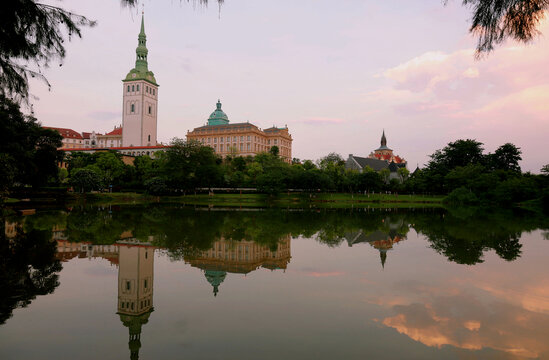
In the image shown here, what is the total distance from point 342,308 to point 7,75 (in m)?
7.01

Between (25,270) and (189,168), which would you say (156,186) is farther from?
(25,270)

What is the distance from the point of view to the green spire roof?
284 feet

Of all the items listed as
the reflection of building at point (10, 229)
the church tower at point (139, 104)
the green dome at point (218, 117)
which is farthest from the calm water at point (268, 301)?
the green dome at point (218, 117)

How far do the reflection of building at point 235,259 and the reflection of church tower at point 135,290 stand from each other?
51.8 inches

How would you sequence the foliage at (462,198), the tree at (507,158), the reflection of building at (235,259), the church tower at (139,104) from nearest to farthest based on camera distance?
the reflection of building at (235,259)
the foliage at (462,198)
the tree at (507,158)
the church tower at (139,104)

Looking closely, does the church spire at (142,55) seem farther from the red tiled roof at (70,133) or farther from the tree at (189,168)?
the tree at (189,168)

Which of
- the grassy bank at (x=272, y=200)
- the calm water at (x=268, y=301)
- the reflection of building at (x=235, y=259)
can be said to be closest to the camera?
the calm water at (x=268, y=301)

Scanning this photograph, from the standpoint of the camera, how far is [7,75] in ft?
18.2

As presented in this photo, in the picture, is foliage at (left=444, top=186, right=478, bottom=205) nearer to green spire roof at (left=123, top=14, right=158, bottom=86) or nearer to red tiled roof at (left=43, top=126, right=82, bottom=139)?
green spire roof at (left=123, top=14, right=158, bottom=86)

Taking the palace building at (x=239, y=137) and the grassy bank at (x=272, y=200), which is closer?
the grassy bank at (x=272, y=200)

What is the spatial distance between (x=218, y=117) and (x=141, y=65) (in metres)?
23.5

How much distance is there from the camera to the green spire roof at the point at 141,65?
86.7 metres

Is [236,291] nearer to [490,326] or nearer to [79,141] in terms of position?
[490,326]

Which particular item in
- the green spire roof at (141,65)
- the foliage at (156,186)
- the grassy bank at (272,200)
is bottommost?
the grassy bank at (272,200)
